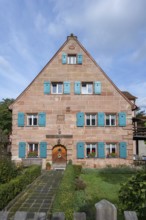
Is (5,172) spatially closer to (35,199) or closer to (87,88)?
(35,199)

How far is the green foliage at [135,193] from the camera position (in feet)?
14.6

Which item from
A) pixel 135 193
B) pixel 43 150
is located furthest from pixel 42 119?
pixel 135 193

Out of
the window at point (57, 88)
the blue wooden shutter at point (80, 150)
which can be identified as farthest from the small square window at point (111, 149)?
the window at point (57, 88)

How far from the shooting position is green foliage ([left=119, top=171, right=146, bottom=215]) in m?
4.46

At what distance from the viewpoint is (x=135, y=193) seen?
179 inches

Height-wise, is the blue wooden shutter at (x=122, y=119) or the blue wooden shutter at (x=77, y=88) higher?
the blue wooden shutter at (x=77, y=88)

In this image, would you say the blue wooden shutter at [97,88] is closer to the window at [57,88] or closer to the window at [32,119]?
the window at [57,88]

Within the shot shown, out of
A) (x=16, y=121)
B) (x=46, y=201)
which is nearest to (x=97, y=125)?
(x=16, y=121)

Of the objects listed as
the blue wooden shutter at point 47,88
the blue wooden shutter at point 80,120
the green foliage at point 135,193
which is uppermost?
the blue wooden shutter at point 47,88

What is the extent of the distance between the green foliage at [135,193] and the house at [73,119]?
16623 mm

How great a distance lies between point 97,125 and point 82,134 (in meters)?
1.65

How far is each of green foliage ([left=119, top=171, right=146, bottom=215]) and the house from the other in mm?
16623

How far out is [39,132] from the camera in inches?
851

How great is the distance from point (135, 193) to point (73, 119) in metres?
17.3
